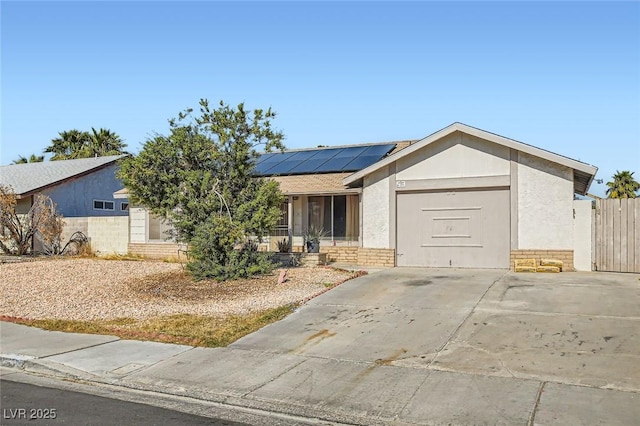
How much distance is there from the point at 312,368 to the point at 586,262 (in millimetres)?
10562

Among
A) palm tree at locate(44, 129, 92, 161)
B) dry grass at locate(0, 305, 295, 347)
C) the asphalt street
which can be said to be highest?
palm tree at locate(44, 129, 92, 161)

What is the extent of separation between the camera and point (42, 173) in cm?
3102

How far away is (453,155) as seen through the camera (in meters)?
17.2

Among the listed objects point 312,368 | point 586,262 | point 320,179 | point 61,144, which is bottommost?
point 312,368

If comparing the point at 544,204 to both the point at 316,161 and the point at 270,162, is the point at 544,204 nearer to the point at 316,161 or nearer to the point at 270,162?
the point at 316,161

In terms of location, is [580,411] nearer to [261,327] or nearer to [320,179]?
[261,327]

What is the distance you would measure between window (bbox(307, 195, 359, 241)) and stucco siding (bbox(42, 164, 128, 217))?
1392 centimetres

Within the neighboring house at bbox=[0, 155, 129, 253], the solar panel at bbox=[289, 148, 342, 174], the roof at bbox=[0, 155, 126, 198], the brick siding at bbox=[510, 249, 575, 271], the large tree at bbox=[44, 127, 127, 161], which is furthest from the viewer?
the large tree at bbox=[44, 127, 127, 161]

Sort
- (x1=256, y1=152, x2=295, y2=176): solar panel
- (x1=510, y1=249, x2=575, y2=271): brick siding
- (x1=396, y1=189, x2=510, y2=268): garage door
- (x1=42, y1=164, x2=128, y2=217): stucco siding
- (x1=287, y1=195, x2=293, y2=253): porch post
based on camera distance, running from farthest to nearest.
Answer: (x1=42, y1=164, x2=128, y2=217): stucco siding → (x1=256, y1=152, x2=295, y2=176): solar panel → (x1=287, y1=195, x2=293, y2=253): porch post → (x1=396, y1=189, x2=510, y2=268): garage door → (x1=510, y1=249, x2=575, y2=271): brick siding

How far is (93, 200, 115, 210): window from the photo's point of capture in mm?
31141

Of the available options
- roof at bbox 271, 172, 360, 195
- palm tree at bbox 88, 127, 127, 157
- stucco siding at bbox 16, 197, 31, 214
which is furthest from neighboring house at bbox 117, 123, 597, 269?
palm tree at bbox 88, 127, 127, 157

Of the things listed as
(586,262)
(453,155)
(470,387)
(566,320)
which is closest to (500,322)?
(566,320)

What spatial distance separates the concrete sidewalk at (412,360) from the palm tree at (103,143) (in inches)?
1423

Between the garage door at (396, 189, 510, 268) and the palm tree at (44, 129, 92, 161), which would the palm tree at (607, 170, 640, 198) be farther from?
the palm tree at (44, 129, 92, 161)
